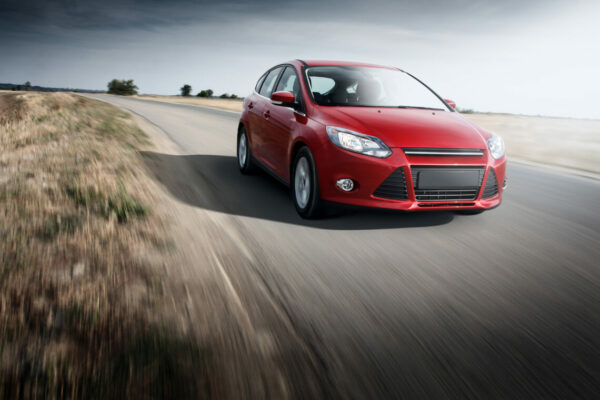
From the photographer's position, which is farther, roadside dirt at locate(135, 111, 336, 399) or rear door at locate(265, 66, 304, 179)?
rear door at locate(265, 66, 304, 179)

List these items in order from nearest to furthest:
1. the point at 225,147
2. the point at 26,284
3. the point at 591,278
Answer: the point at 26,284
the point at 591,278
the point at 225,147

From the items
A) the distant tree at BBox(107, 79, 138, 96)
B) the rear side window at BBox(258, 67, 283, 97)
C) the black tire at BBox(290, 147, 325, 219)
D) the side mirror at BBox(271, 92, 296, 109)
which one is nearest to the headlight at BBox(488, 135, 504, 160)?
the black tire at BBox(290, 147, 325, 219)

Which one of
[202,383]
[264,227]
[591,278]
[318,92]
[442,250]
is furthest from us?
[318,92]

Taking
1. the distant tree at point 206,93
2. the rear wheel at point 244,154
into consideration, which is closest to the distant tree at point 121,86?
the distant tree at point 206,93

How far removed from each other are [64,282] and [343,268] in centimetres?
184

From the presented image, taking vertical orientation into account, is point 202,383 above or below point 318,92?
below

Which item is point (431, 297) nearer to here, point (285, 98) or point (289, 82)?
point (285, 98)

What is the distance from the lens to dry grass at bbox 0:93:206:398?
1.96 metres

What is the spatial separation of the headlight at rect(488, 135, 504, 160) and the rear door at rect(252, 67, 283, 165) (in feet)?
8.29

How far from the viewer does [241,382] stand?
6.68 ft

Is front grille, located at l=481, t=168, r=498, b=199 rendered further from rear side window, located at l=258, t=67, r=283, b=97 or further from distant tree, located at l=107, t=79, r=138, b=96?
distant tree, located at l=107, t=79, r=138, b=96

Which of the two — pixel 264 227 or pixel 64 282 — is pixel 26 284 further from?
pixel 264 227

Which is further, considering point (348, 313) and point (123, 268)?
point (123, 268)

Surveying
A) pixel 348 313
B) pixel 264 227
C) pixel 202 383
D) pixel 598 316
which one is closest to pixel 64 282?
pixel 202 383
